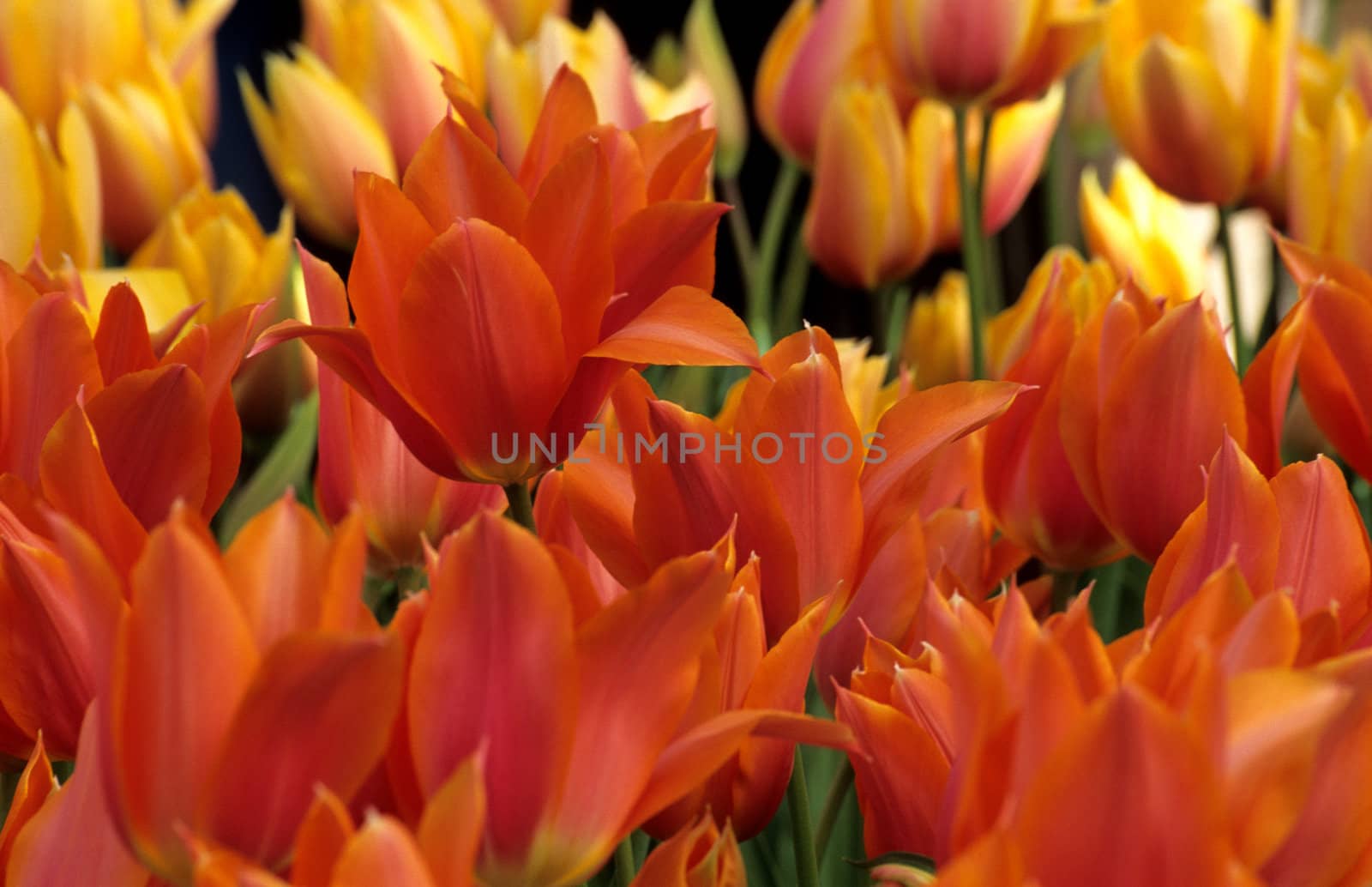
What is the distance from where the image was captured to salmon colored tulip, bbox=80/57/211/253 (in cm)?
56

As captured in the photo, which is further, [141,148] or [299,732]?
[141,148]

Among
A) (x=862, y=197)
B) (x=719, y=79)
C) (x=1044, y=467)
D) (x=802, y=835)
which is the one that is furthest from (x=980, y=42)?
(x=802, y=835)

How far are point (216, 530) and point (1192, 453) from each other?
0.39 m

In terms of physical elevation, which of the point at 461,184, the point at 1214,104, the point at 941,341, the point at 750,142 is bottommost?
the point at 750,142

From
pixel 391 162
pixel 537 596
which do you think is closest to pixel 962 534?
pixel 537 596

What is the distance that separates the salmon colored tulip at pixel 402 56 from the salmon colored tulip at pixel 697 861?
0.37 metres

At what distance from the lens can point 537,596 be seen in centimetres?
19

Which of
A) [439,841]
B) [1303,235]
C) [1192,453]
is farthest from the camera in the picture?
[1303,235]

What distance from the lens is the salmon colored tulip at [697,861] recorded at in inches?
8.3

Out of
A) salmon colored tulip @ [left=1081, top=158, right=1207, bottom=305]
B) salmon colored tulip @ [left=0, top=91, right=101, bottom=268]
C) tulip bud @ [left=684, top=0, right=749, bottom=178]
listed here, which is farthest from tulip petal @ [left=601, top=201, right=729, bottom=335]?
tulip bud @ [left=684, top=0, right=749, bottom=178]

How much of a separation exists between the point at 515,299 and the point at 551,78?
0.96 feet

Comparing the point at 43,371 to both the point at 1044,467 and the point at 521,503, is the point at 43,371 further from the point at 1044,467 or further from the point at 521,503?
the point at 1044,467

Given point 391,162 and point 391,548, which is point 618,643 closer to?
point 391,548

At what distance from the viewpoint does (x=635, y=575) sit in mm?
262
